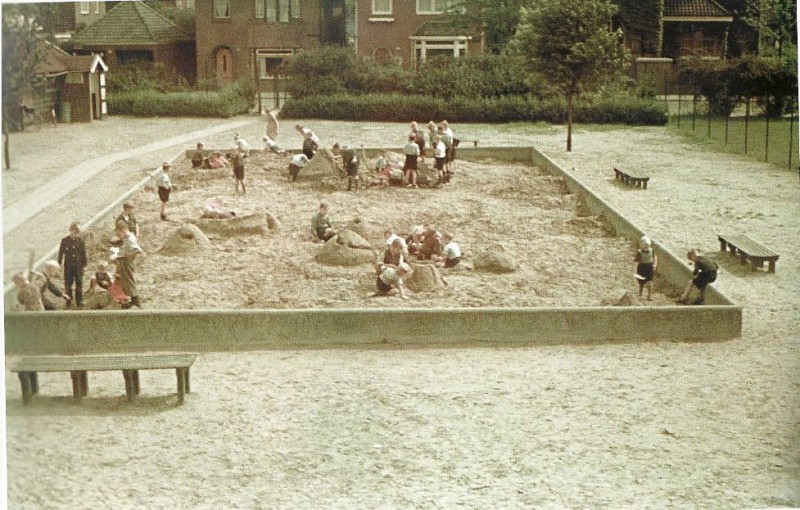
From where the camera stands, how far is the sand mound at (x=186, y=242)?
513 inches

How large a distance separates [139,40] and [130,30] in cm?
13

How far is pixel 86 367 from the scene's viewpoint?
10.0 meters

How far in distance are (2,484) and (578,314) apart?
5317 millimetres

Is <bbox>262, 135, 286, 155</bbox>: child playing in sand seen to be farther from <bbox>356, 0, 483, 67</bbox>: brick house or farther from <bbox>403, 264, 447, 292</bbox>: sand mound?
<bbox>403, 264, 447, 292</bbox>: sand mound

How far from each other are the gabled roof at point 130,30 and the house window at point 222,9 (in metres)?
0.39

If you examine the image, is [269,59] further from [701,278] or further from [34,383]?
[701,278]

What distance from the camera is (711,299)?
11.9m

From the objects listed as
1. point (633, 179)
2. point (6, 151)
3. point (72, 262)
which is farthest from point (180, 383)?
point (633, 179)

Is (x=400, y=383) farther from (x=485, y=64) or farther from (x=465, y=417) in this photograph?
(x=485, y=64)

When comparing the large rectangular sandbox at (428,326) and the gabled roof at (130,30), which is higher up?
the gabled roof at (130,30)

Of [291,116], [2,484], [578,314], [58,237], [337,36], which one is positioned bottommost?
[2,484]

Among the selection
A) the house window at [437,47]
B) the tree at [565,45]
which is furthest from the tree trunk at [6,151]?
the tree at [565,45]

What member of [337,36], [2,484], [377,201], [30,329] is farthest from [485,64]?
[2,484]

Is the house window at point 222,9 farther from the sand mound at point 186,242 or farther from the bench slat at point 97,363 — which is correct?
the bench slat at point 97,363
